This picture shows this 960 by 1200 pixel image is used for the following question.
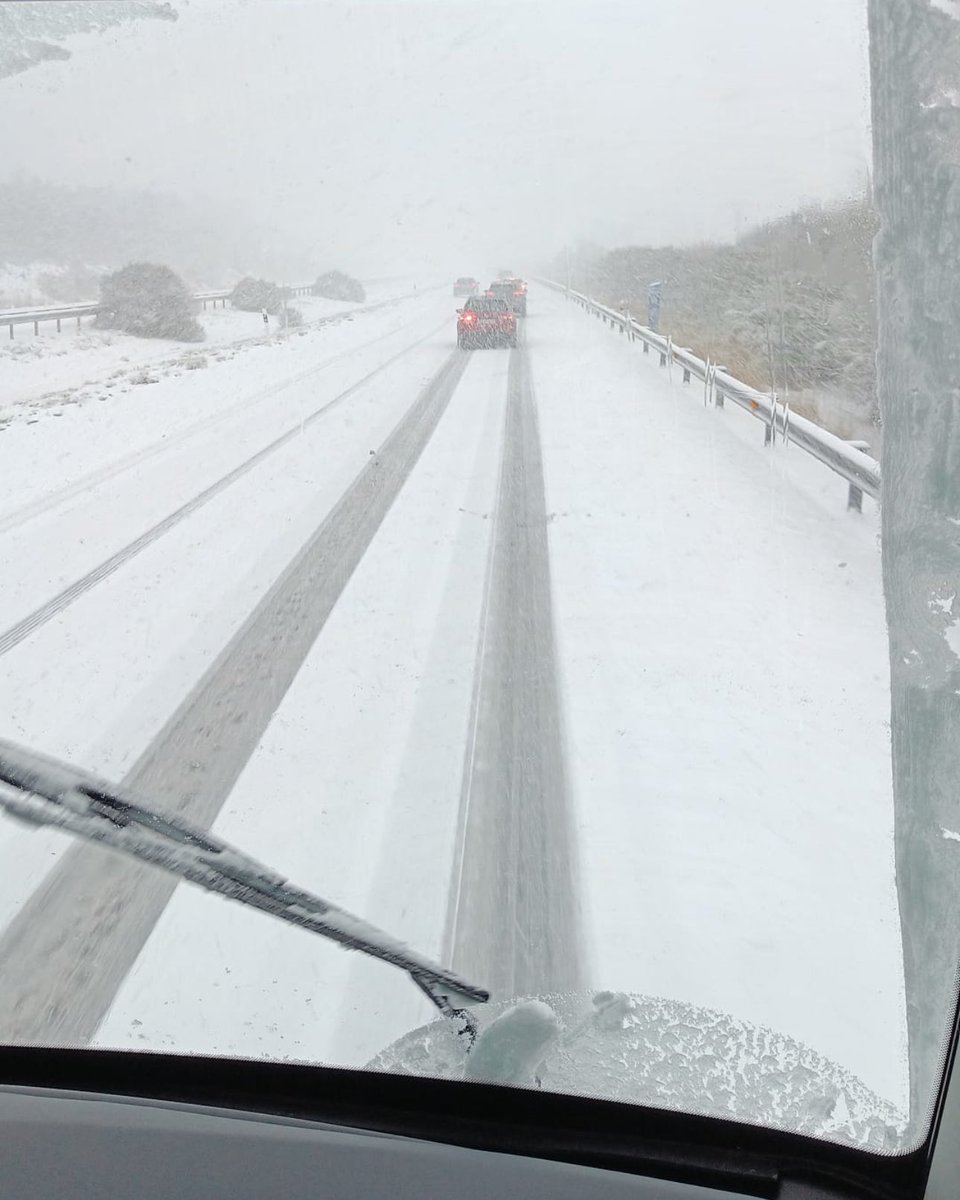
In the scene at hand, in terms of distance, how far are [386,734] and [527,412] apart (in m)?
8.84

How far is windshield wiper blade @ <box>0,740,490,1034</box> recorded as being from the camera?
210 centimetres

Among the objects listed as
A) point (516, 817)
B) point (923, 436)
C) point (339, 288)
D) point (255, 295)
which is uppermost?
point (339, 288)

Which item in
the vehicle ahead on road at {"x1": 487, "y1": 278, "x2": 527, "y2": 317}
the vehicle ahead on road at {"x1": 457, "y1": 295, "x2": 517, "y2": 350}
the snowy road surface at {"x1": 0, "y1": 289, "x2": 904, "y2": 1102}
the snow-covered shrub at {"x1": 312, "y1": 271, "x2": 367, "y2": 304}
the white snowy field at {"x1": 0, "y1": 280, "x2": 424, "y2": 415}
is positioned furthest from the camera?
the vehicle ahead on road at {"x1": 457, "y1": 295, "x2": 517, "y2": 350}

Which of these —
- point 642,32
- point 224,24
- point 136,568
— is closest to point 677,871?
point 642,32

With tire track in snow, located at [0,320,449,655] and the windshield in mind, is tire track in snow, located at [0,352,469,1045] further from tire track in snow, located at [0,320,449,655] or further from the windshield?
tire track in snow, located at [0,320,449,655]

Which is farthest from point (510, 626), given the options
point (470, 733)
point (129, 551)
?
point (129, 551)

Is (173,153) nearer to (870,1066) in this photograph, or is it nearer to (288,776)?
(288,776)

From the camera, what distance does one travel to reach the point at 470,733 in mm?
4375

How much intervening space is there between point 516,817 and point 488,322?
1842 centimetres

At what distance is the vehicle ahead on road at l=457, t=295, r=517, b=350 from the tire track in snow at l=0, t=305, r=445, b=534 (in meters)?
4.50

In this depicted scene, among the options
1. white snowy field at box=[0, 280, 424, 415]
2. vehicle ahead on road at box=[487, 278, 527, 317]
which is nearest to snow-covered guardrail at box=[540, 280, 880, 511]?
white snowy field at box=[0, 280, 424, 415]

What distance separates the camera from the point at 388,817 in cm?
373

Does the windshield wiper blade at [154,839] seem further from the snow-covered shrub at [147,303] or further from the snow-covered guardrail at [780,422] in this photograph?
the snow-covered shrub at [147,303]

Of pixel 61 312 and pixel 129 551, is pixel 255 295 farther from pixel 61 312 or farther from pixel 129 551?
pixel 129 551
